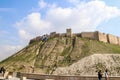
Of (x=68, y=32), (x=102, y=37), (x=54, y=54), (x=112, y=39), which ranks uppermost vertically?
(x=68, y=32)

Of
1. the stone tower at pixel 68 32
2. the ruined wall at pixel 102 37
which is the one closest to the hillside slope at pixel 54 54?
the stone tower at pixel 68 32

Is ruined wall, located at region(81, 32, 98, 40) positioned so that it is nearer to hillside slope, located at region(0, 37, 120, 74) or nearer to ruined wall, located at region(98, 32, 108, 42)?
ruined wall, located at region(98, 32, 108, 42)

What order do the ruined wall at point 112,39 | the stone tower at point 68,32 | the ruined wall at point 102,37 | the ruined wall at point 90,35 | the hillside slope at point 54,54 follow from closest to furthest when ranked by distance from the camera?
the hillside slope at point 54,54 < the ruined wall at point 90,35 < the ruined wall at point 102,37 < the stone tower at point 68,32 < the ruined wall at point 112,39

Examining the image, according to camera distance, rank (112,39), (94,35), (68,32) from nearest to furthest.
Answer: (94,35)
(68,32)
(112,39)

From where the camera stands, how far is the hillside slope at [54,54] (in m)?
63.3

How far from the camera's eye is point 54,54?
70.2 meters

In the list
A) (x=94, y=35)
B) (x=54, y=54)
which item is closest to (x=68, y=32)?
(x=94, y=35)

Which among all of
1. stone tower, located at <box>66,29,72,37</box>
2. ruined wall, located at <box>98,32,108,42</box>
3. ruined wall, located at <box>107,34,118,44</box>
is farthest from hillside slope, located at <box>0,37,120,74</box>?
ruined wall, located at <box>107,34,118,44</box>

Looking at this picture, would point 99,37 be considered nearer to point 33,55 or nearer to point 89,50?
point 89,50

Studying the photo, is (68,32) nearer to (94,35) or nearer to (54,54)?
(94,35)

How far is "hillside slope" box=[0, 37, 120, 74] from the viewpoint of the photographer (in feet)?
208

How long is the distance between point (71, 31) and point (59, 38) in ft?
14.8

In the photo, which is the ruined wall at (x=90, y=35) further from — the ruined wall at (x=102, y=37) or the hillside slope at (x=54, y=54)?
the hillside slope at (x=54, y=54)

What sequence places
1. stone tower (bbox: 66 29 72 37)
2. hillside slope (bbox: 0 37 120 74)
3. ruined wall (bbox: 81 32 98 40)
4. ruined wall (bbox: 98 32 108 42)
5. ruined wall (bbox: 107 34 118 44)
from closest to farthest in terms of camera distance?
hillside slope (bbox: 0 37 120 74)
ruined wall (bbox: 81 32 98 40)
ruined wall (bbox: 98 32 108 42)
stone tower (bbox: 66 29 72 37)
ruined wall (bbox: 107 34 118 44)
